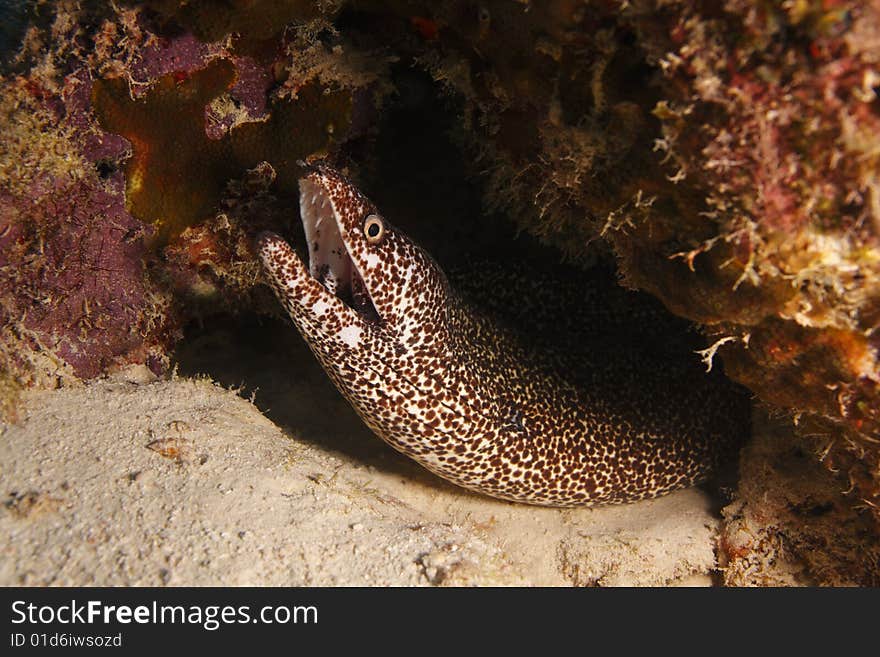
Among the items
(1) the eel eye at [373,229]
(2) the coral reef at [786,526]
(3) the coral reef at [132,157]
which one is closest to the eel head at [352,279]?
(1) the eel eye at [373,229]

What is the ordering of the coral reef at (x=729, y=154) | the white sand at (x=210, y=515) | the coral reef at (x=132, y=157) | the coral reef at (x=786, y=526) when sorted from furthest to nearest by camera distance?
the coral reef at (x=786, y=526)
the coral reef at (x=132, y=157)
the white sand at (x=210, y=515)
the coral reef at (x=729, y=154)

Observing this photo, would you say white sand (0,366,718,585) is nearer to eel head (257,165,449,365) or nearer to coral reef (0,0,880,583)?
coral reef (0,0,880,583)

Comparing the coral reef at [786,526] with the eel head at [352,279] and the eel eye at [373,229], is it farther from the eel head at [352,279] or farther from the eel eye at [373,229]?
the eel eye at [373,229]

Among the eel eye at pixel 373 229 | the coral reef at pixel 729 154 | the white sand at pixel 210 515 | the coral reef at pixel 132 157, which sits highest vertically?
the coral reef at pixel 132 157

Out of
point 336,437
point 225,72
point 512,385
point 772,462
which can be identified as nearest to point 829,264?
point 512,385

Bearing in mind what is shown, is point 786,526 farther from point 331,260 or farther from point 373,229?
point 331,260

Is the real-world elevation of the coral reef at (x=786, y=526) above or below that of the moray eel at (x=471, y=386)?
below

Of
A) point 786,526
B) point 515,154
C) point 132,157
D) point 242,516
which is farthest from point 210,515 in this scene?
point 786,526

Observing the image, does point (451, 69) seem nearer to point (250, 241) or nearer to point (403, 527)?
point (250, 241)
